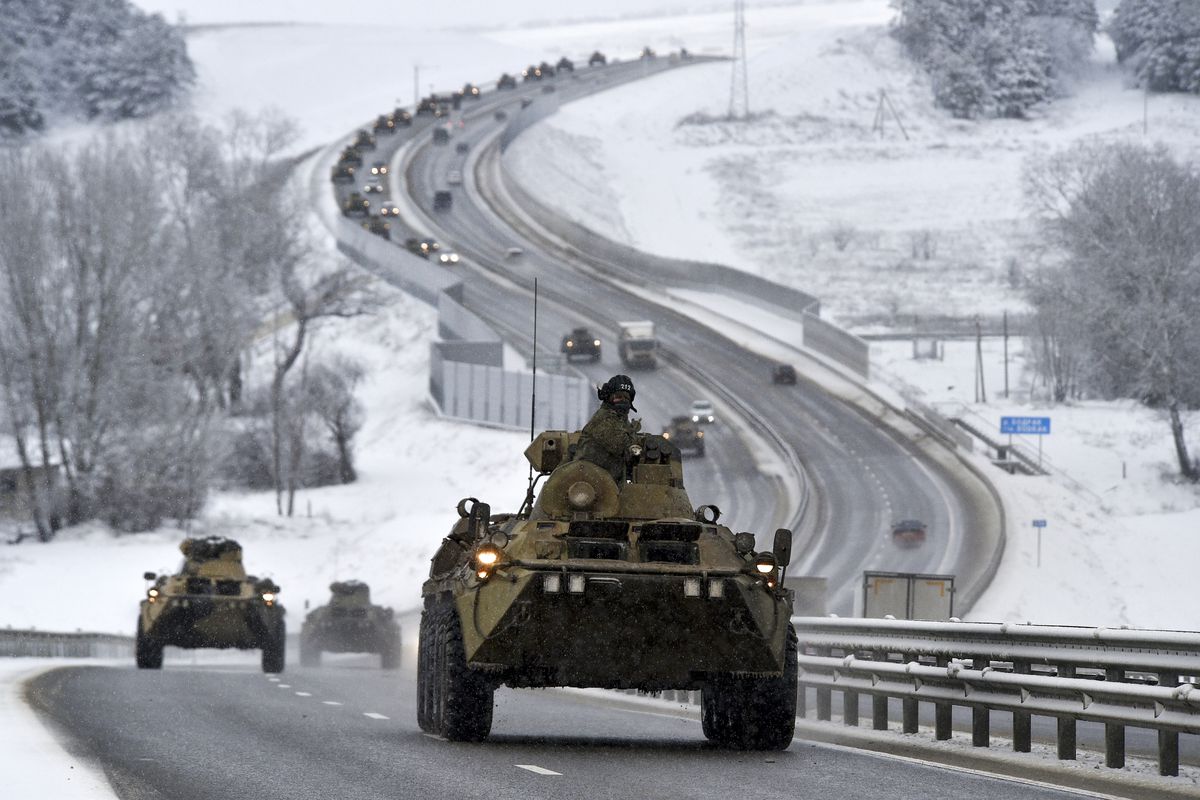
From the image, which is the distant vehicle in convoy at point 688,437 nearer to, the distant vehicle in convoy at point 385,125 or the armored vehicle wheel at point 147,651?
the armored vehicle wheel at point 147,651

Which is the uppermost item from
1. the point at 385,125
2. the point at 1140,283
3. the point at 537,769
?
the point at 385,125

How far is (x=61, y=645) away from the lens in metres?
39.8

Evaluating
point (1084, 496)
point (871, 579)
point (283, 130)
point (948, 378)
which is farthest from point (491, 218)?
point (871, 579)

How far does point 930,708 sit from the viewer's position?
70.9 ft

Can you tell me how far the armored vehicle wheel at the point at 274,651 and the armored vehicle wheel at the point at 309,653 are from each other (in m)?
6.74

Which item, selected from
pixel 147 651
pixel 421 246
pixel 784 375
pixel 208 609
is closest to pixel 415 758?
pixel 208 609

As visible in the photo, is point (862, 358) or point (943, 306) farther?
point (943, 306)

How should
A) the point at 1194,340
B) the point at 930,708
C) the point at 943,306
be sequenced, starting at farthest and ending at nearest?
the point at 943,306 < the point at 1194,340 < the point at 930,708

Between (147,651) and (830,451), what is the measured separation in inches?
1764

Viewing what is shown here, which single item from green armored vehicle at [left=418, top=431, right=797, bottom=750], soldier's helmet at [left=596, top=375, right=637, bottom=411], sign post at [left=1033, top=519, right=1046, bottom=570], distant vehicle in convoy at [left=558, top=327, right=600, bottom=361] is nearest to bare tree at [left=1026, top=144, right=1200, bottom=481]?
sign post at [left=1033, top=519, right=1046, bottom=570]

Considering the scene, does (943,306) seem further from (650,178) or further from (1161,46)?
(1161,46)

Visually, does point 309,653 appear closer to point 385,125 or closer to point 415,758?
point 415,758

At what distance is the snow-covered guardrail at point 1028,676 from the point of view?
42.3 ft

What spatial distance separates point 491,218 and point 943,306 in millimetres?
27226
